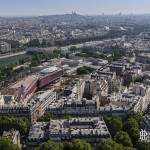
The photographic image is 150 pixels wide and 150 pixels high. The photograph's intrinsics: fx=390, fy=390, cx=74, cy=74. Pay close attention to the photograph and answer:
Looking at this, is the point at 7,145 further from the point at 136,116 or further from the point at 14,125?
the point at 136,116

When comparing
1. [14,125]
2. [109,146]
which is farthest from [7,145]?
[109,146]

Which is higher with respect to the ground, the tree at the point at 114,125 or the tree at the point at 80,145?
the tree at the point at 80,145

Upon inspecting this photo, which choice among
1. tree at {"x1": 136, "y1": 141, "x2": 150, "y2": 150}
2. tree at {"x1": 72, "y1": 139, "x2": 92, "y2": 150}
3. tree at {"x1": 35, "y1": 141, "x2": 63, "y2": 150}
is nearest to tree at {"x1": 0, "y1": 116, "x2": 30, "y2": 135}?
tree at {"x1": 35, "y1": 141, "x2": 63, "y2": 150}

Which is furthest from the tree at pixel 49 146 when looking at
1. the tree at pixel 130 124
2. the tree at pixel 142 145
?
the tree at pixel 130 124

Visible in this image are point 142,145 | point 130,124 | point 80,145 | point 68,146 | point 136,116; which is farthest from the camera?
point 136,116

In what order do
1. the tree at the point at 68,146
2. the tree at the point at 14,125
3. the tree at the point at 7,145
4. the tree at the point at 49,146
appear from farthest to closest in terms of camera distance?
the tree at the point at 14,125
the tree at the point at 68,146
the tree at the point at 7,145
the tree at the point at 49,146

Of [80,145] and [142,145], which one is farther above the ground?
[80,145]

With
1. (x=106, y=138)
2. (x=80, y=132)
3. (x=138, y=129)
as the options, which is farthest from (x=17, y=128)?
(x=138, y=129)

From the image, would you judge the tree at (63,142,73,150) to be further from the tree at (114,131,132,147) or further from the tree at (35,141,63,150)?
the tree at (114,131,132,147)

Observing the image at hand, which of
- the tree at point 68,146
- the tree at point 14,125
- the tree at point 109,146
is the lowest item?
the tree at point 14,125

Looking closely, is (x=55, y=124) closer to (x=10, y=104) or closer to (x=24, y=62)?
(x=10, y=104)

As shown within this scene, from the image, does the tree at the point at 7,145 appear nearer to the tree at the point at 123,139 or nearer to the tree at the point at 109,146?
the tree at the point at 109,146
